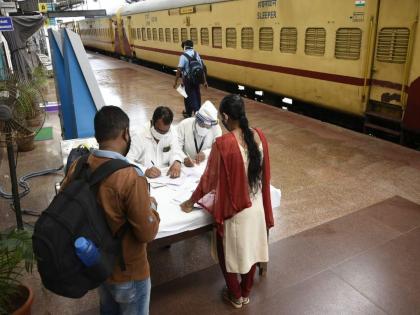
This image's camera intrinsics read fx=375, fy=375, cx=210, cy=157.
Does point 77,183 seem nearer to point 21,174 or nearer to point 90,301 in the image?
point 90,301

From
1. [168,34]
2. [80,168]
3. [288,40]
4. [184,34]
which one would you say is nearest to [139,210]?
[80,168]

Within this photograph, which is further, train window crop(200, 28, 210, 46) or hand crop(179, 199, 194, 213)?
train window crop(200, 28, 210, 46)

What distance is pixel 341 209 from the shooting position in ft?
13.5

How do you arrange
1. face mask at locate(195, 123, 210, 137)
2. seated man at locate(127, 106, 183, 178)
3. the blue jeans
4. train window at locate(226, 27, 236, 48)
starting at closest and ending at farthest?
the blue jeans
seated man at locate(127, 106, 183, 178)
face mask at locate(195, 123, 210, 137)
train window at locate(226, 27, 236, 48)

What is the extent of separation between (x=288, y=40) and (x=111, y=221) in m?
6.96

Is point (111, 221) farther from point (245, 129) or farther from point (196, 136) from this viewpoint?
point (196, 136)

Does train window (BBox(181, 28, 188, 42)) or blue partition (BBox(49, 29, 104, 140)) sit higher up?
train window (BBox(181, 28, 188, 42))

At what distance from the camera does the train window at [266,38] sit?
8242mm

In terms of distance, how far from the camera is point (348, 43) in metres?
6.38

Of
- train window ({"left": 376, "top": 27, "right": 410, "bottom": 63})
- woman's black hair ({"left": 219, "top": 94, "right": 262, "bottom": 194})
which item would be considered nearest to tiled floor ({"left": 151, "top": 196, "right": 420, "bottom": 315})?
woman's black hair ({"left": 219, "top": 94, "right": 262, "bottom": 194})

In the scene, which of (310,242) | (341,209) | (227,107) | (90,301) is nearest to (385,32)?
(341,209)

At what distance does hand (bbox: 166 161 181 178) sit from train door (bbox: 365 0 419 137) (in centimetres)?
409

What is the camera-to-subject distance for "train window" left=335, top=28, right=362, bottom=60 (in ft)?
20.3

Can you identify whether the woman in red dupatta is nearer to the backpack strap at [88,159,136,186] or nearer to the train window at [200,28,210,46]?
the backpack strap at [88,159,136,186]
